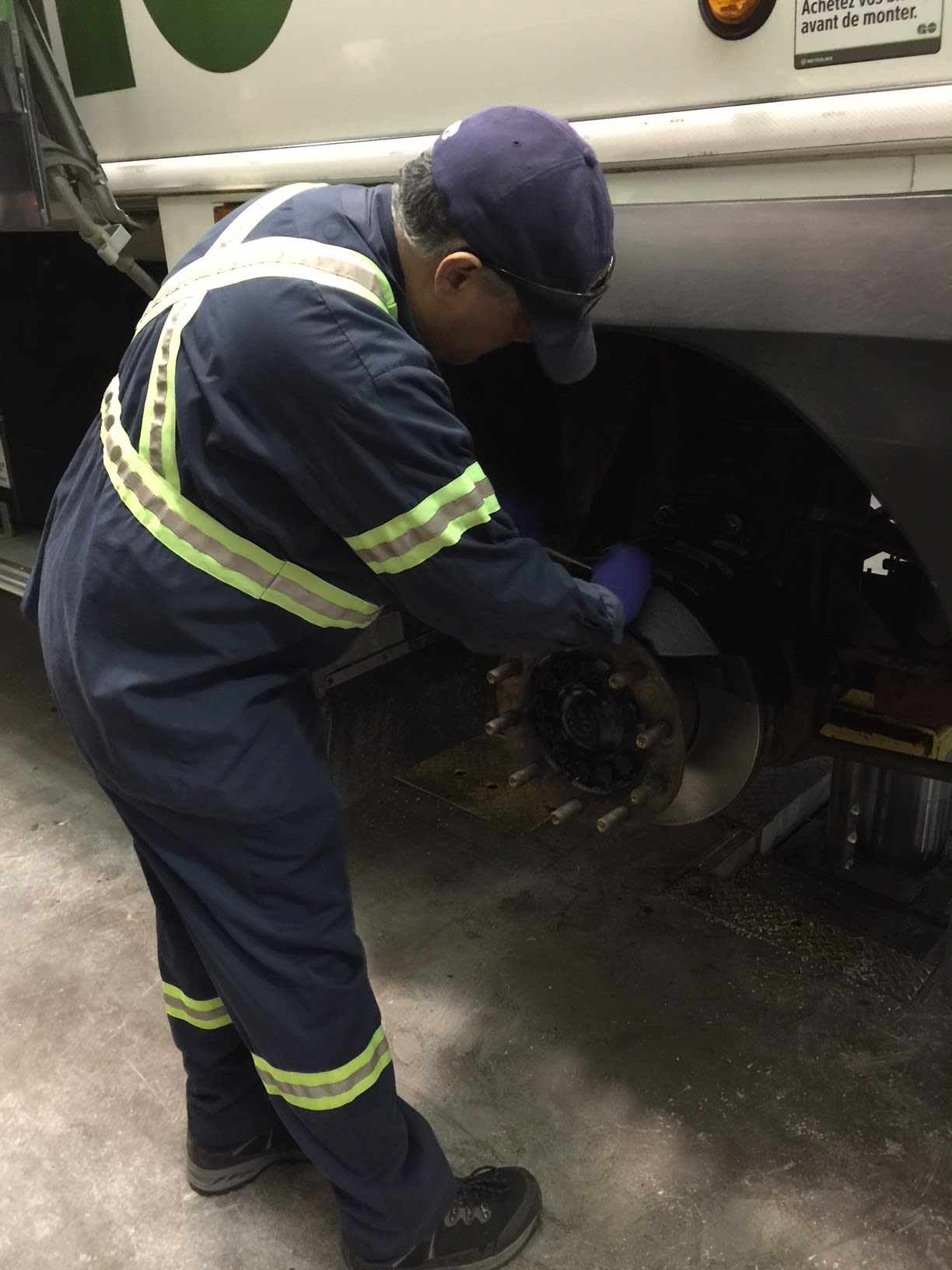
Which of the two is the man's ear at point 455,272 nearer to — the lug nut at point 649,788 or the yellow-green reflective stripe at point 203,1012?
the lug nut at point 649,788

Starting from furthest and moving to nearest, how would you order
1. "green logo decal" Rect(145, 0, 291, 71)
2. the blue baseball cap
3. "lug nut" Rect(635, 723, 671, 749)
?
"green logo decal" Rect(145, 0, 291, 71) → "lug nut" Rect(635, 723, 671, 749) → the blue baseball cap

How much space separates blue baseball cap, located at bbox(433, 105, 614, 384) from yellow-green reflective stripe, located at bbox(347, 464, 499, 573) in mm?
219

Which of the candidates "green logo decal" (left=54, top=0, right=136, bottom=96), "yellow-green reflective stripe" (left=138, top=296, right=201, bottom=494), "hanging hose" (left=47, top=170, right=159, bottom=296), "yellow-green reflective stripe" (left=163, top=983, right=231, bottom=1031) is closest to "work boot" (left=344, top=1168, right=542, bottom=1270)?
"yellow-green reflective stripe" (left=163, top=983, right=231, bottom=1031)

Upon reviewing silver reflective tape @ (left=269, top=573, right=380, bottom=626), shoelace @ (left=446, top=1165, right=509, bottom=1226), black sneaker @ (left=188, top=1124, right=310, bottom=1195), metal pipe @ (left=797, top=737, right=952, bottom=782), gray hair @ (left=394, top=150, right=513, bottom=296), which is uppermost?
gray hair @ (left=394, top=150, right=513, bottom=296)

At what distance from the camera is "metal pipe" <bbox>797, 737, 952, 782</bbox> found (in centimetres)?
175

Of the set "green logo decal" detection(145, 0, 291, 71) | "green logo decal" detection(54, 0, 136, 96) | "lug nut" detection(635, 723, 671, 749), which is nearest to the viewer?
"lug nut" detection(635, 723, 671, 749)

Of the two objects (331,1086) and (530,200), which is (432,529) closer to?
(530,200)

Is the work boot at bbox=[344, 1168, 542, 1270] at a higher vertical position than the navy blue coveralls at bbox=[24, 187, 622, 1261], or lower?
lower

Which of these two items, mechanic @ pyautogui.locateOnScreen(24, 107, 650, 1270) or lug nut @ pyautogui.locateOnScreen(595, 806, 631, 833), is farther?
lug nut @ pyautogui.locateOnScreen(595, 806, 631, 833)

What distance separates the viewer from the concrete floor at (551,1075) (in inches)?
63.8

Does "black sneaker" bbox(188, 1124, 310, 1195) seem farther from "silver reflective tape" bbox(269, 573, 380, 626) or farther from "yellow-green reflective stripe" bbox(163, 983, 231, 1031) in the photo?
"silver reflective tape" bbox(269, 573, 380, 626)

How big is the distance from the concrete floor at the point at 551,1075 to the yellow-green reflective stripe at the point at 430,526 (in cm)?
108

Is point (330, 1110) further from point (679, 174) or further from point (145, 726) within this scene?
point (679, 174)

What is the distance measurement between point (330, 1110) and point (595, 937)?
89 cm
